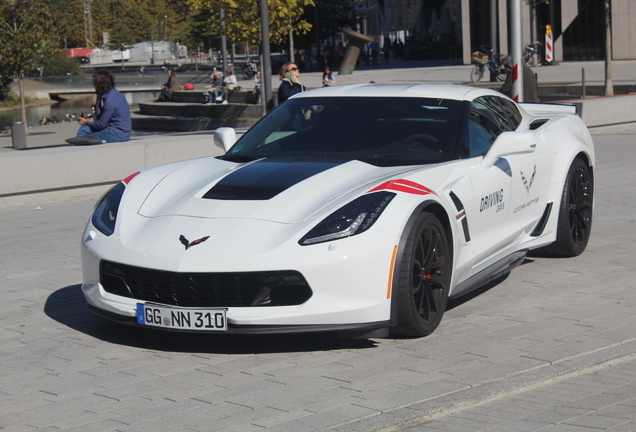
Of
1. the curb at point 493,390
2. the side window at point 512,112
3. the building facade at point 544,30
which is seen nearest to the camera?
the curb at point 493,390

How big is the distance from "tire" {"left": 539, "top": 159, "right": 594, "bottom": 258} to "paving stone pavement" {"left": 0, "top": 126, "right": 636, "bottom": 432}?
0.53 m

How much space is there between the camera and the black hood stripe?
5.06 m

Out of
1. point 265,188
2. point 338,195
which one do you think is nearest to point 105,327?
point 265,188

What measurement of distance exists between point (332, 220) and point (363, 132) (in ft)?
4.59

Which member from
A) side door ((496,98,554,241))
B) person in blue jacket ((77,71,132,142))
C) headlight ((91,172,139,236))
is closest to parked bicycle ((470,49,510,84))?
person in blue jacket ((77,71,132,142))

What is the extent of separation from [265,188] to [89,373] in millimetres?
1425

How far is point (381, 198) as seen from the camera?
15.8 ft

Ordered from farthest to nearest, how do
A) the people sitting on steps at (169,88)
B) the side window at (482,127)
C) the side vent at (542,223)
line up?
the people sitting on steps at (169,88), the side vent at (542,223), the side window at (482,127)

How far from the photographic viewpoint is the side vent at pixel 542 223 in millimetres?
6590

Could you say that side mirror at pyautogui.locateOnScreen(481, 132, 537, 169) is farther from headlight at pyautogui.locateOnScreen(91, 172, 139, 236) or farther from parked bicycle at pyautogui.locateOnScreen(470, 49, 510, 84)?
parked bicycle at pyautogui.locateOnScreen(470, 49, 510, 84)

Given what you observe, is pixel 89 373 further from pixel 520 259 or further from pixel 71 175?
pixel 71 175

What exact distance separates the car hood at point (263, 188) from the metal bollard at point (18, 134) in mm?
16927

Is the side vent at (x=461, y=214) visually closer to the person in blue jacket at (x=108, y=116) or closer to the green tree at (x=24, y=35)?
the person in blue jacket at (x=108, y=116)

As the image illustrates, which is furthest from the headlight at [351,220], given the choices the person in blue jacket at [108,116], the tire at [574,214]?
the person in blue jacket at [108,116]
